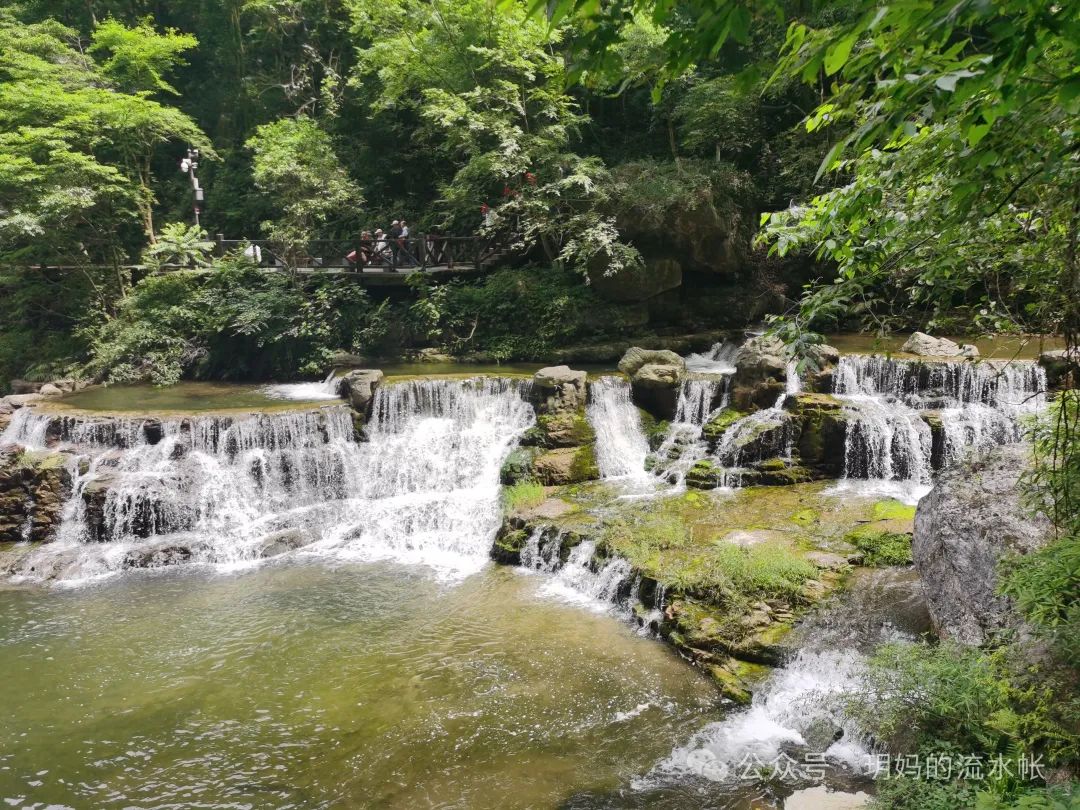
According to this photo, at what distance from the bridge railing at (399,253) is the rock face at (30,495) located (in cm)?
918

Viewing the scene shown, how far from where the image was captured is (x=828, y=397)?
10.9 meters

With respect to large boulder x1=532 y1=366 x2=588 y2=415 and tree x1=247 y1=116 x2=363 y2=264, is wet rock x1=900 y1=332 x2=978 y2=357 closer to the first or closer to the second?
large boulder x1=532 y1=366 x2=588 y2=415

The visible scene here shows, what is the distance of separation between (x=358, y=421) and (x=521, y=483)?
3455 millimetres

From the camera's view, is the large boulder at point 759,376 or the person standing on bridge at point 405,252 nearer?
the large boulder at point 759,376

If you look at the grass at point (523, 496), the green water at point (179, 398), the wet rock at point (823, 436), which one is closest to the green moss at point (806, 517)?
the wet rock at point (823, 436)

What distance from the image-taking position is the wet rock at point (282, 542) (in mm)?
9906

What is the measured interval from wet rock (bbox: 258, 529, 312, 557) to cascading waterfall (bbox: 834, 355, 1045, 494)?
840 centimetres

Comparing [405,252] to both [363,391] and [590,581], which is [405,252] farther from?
[590,581]

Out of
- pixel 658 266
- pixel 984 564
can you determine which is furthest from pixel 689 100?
pixel 984 564

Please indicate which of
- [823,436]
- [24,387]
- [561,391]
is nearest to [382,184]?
[24,387]

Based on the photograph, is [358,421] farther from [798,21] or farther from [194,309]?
[798,21]

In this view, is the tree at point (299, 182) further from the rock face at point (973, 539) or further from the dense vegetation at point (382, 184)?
the rock face at point (973, 539)

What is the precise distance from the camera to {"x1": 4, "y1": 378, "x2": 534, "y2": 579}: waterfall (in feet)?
32.8

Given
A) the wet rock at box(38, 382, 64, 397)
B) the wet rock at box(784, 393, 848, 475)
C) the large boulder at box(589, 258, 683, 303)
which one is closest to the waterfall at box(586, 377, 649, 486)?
the wet rock at box(784, 393, 848, 475)
